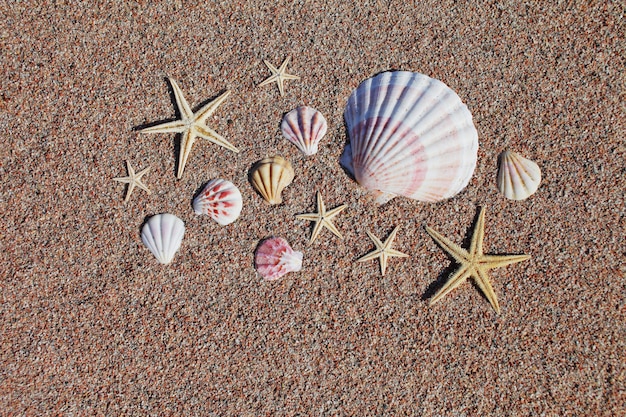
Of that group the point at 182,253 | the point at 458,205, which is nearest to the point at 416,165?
the point at 458,205

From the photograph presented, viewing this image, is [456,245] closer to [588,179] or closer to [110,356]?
[588,179]

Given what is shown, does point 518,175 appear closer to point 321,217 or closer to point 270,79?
point 321,217

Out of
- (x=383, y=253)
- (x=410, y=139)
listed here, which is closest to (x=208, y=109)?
(x=410, y=139)

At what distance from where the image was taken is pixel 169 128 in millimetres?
2004

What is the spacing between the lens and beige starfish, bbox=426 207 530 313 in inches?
77.0

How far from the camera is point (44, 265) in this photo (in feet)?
6.79

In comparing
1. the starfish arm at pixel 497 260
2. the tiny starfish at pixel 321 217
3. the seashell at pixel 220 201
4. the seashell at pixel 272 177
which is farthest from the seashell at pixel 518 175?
the seashell at pixel 220 201

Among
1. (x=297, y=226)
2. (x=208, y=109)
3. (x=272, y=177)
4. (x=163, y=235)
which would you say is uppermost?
(x=208, y=109)

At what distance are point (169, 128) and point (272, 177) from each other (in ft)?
1.81

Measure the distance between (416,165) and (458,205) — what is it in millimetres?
306

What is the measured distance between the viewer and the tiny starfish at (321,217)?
1999 millimetres

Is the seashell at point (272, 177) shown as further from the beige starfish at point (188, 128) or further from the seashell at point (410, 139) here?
the seashell at point (410, 139)

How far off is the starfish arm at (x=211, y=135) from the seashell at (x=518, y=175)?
131cm

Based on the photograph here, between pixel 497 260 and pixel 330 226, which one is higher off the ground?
pixel 330 226
